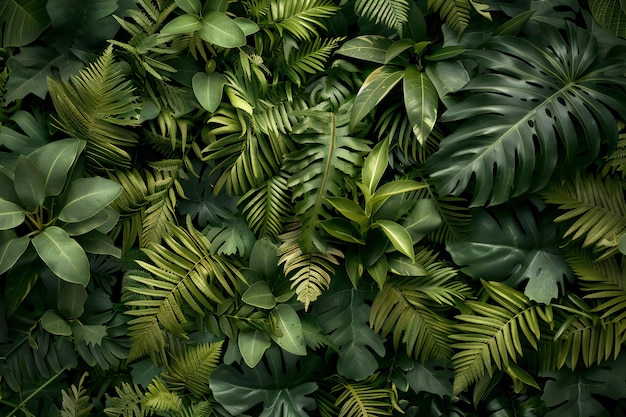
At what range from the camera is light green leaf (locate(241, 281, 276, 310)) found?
213 centimetres

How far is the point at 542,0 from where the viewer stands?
2.25 metres

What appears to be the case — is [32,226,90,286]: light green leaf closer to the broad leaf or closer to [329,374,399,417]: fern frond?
the broad leaf

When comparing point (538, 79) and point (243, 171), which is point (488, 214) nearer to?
point (538, 79)

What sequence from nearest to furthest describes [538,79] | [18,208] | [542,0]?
1. [18,208]
2. [538,79]
3. [542,0]

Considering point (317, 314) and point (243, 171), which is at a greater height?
point (243, 171)

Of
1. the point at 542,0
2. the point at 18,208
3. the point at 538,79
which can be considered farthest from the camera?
the point at 542,0

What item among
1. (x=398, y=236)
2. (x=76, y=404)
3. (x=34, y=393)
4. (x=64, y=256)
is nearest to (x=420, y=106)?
(x=398, y=236)

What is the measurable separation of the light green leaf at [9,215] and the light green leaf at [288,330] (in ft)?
3.23

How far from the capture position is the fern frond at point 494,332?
6.91 ft

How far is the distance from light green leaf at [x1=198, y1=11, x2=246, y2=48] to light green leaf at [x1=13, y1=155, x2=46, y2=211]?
30.0 inches

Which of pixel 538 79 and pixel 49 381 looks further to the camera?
pixel 49 381

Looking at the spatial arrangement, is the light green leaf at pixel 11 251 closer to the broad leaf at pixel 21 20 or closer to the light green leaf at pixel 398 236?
the broad leaf at pixel 21 20

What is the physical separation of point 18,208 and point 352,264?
123cm

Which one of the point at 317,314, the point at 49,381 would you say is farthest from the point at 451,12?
the point at 49,381
